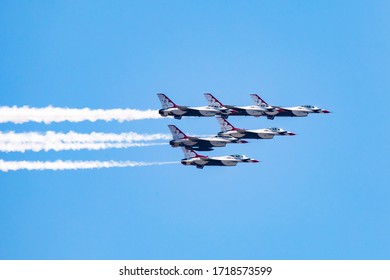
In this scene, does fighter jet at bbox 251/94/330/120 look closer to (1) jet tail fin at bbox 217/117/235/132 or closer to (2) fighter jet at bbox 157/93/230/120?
(1) jet tail fin at bbox 217/117/235/132

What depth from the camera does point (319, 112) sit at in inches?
6678

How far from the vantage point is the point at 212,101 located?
162500 millimetres

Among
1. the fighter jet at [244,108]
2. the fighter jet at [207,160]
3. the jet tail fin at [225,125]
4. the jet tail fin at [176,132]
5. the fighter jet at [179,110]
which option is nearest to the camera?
the fighter jet at [207,160]

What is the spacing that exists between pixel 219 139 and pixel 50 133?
2080 centimetres

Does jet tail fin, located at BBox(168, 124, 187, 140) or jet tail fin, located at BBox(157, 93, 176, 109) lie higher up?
jet tail fin, located at BBox(157, 93, 176, 109)

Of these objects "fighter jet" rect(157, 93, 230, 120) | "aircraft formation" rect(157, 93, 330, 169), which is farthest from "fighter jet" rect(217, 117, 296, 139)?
"fighter jet" rect(157, 93, 230, 120)

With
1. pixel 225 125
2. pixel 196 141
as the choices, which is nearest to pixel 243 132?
pixel 225 125

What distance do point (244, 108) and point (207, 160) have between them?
30.9ft

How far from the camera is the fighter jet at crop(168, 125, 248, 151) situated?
158m

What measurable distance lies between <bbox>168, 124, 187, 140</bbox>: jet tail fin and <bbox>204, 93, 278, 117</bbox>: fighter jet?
242 inches

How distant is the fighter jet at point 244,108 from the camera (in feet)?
532

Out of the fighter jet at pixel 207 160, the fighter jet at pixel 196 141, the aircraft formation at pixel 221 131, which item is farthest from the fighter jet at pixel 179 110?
the fighter jet at pixel 207 160

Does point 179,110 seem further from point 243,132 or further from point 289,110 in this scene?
point 289,110

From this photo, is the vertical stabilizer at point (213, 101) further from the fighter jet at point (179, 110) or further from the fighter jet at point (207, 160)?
the fighter jet at point (207, 160)
